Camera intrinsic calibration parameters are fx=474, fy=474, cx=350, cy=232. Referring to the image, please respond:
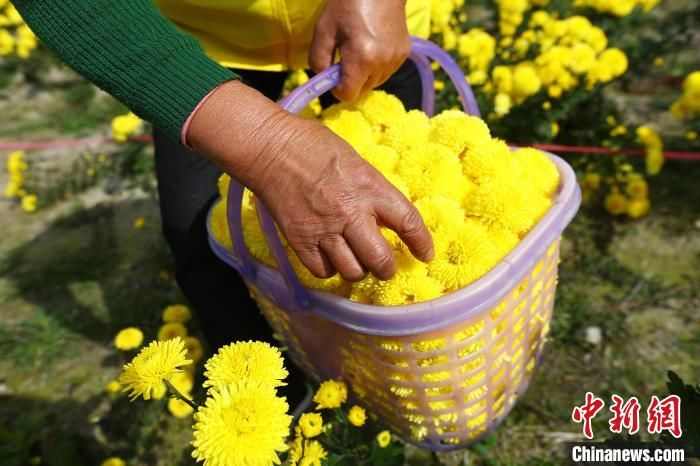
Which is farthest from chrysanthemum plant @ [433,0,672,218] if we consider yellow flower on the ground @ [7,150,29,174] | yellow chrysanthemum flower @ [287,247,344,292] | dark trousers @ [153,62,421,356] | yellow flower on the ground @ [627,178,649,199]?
yellow flower on the ground @ [7,150,29,174]

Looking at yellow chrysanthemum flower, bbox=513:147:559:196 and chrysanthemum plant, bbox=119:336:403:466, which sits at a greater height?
chrysanthemum plant, bbox=119:336:403:466

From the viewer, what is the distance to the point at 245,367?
62 cm

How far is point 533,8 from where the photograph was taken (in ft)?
10.3

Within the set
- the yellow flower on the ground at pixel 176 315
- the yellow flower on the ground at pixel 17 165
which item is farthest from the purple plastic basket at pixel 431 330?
the yellow flower on the ground at pixel 17 165

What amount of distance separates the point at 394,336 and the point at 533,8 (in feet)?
9.95

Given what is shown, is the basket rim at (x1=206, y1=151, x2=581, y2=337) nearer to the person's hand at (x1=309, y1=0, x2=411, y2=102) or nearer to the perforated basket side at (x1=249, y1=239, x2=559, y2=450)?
the perforated basket side at (x1=249, y1=239, x2=559, y2=450)

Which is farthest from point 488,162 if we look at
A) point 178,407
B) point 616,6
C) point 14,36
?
point 14,36

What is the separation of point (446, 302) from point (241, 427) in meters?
0.45

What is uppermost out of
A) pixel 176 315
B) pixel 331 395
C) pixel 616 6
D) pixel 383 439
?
pixel 616 6

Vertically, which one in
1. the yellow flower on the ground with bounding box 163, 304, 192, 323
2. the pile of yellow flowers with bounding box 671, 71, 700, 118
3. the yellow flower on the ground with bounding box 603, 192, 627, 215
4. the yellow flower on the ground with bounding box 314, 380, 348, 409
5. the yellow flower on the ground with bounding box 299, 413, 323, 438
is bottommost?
the yellow flower on the ground with bounding box 163, 304, 192, 323

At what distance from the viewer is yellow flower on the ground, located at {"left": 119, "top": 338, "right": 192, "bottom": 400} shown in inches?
24.2

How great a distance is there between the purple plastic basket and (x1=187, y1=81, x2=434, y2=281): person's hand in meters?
0.13

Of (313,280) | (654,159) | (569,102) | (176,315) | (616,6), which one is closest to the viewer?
(313,280)

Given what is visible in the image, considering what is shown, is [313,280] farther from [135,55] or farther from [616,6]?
[616,6]
